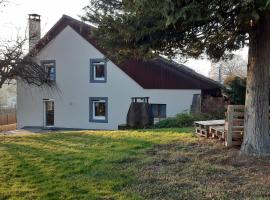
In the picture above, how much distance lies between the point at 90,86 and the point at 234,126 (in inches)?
756

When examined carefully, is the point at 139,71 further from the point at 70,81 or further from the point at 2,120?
the point at 2,120

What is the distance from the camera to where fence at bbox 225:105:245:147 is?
7.98 m

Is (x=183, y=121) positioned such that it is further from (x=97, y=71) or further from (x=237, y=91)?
(x=97, y=71)

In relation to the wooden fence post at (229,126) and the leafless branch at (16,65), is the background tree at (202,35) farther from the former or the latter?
the leafless branch at (16,65)

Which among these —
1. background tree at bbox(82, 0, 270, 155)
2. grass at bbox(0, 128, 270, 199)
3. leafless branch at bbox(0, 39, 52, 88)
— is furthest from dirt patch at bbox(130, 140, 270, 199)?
leafless branch at bbox(0, 39, 52, 88)

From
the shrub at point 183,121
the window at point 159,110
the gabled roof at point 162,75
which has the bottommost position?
the shrub at point 183,121

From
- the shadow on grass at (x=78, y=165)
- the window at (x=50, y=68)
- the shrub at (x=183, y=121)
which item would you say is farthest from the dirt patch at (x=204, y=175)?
the window at (x=50, y=68)

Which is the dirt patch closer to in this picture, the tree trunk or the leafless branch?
the tree trunk

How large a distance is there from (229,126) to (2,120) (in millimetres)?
32191

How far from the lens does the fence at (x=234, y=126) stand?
7.98 metres

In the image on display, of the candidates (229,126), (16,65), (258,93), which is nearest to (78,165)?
(229,126)

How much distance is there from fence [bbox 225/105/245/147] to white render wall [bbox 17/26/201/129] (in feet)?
50.7

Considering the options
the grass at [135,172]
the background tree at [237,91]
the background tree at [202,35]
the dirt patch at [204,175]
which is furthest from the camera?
the background tree at [237,91]

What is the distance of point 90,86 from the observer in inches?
1045
